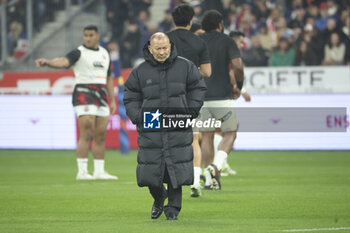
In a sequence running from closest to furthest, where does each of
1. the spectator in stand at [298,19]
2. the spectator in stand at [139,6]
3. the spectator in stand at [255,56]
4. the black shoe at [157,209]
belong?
the black shoe at [157,209] < the spectator in stand at [255,56] < the spectator in stand at [298,19] < the spectator in stand at [139,6]

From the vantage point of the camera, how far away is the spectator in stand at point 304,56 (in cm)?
2312

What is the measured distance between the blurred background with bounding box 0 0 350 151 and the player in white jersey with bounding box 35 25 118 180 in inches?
228

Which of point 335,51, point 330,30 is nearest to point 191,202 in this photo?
point 335,51

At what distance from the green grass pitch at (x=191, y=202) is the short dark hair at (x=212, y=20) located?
7.64ft

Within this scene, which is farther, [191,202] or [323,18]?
[323,18]

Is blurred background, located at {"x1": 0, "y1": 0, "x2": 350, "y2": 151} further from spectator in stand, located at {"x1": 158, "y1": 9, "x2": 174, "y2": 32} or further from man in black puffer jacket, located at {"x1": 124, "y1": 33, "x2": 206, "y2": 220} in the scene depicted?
man in black puffer jacket, located at {"x1": 124, "y1": 33, "x2": 206, "y2": 220}

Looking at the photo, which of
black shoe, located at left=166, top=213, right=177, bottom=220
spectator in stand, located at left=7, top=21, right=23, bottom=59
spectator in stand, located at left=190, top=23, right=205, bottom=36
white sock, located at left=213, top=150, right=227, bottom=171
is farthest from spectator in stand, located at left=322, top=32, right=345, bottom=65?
black shoe, located at left=166, top=213, right=177, bottom=220

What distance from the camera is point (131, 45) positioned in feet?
84.9

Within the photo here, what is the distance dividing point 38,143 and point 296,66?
7093 mm

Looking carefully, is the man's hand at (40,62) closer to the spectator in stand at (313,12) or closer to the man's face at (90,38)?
the man's face at (90,38)

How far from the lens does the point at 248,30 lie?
81.9ft

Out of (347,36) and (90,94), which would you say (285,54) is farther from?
(90,94)

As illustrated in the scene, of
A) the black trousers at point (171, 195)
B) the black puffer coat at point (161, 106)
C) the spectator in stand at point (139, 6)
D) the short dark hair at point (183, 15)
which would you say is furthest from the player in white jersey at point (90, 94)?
the spectator in stand at point (139, 6)

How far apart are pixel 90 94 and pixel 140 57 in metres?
11.4
